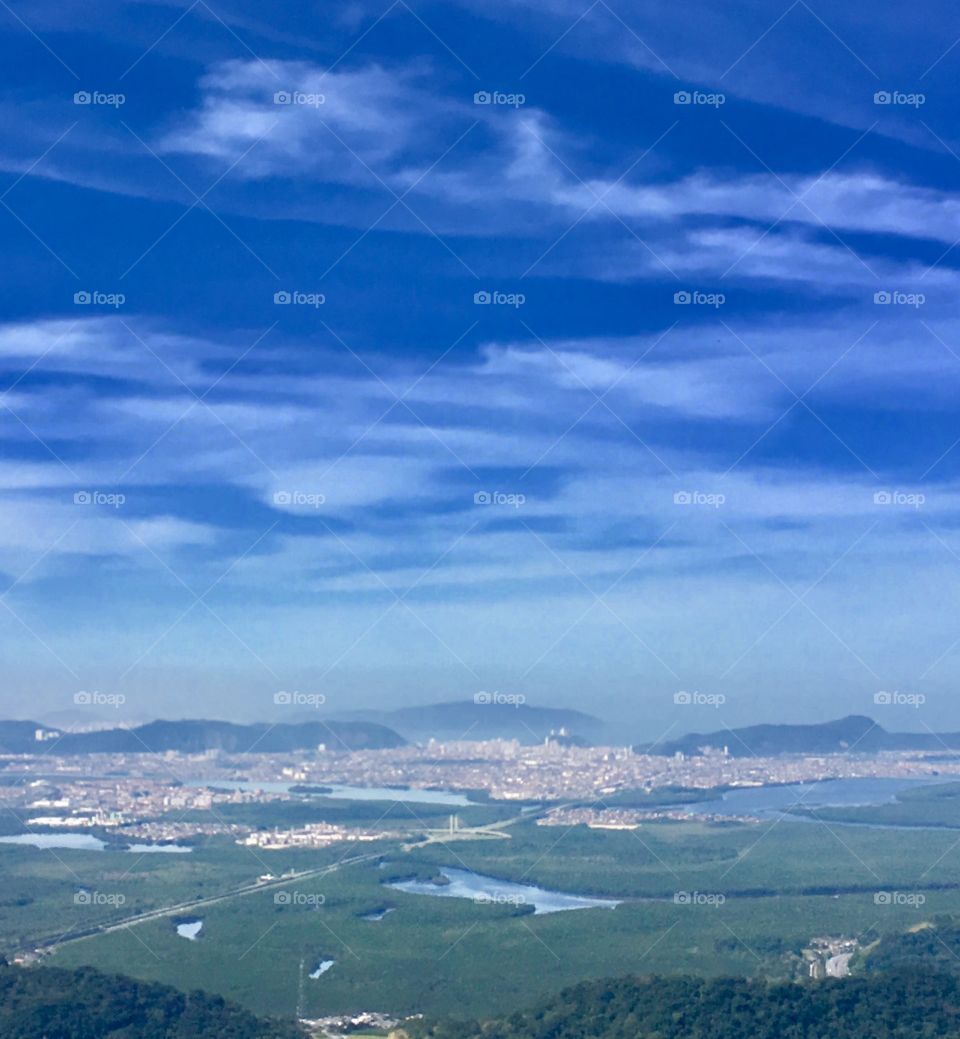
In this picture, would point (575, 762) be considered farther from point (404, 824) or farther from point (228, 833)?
point (228, 833)

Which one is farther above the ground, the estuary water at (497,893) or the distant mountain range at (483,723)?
the distant mountain range at (483,723)

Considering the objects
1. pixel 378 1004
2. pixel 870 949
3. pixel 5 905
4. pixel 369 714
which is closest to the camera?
pixel 378 1004

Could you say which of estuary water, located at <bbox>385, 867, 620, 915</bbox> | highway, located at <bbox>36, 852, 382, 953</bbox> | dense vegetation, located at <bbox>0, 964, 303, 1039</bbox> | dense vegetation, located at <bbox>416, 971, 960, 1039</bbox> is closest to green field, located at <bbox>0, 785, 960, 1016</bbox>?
highway, located at <bbox>36, 852, 382, 953</bbox>

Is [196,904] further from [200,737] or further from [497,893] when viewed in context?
[200,737]

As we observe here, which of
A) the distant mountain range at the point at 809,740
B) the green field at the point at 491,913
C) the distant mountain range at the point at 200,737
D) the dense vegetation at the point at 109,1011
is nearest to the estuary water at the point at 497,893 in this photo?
the green field at the point at 491,913

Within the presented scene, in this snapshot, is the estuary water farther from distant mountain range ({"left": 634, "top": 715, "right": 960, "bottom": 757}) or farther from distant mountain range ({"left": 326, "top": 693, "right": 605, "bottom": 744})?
distant mountain range ({"left": 634, "top": 715, "right": 960, "bottom": 757})

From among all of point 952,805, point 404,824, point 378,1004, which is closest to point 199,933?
point 378,1004

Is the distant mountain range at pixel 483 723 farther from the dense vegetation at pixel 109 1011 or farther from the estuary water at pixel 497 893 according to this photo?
the dense vegetation at pixel 109 1011
